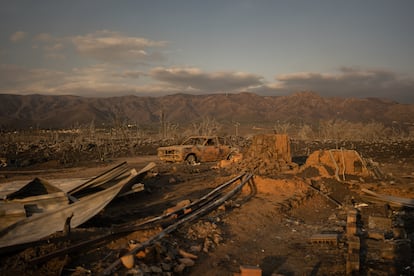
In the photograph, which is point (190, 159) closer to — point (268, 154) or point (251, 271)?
point (268, 154)

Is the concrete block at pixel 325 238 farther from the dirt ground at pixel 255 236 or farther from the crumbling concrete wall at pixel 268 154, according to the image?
the crumbling concrete wall at pixel 268 154

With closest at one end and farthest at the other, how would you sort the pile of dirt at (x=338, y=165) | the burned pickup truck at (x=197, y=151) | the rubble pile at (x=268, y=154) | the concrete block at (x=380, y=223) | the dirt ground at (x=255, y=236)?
the dirt ground at (x=255, y=236), the concrete block at (x=380, y=223), the pile of dirt at (x=338, y=165), the rubble pile at (x=268, y=154), the burned pickup truck at (x=197, y=151)

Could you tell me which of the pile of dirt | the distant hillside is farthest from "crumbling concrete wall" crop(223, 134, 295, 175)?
the distant hillside

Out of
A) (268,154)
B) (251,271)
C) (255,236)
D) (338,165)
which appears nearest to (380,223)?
(255,236)

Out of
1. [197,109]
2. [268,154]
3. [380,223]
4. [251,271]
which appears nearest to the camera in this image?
[251,271]

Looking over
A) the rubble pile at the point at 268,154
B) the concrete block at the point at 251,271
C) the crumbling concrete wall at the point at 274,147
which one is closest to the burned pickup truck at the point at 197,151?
the rubble pile at the point at 268,154

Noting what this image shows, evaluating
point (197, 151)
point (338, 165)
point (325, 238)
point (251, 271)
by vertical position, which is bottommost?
point (325, 238)

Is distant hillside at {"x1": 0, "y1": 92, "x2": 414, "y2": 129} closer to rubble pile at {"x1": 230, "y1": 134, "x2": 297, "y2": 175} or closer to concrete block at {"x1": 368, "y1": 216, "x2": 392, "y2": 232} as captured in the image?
rubble pile at {"x1": 230, "y1": 134, "x2": 297, "y2": 175}
